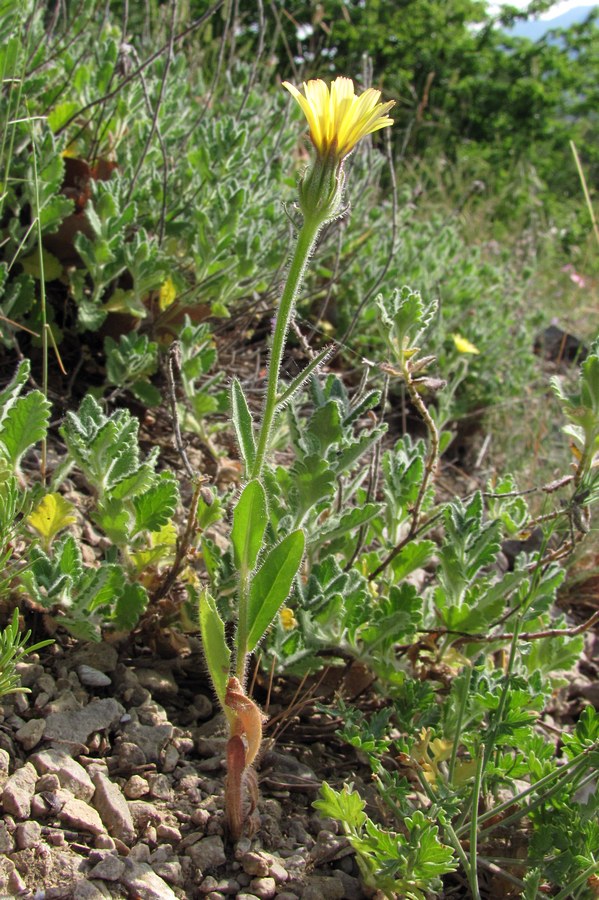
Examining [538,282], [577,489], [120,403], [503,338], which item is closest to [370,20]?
[538,282]

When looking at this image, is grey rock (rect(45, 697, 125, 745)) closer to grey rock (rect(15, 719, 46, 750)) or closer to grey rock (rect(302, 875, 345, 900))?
grey rock (rect(15, 719, 46, 750))

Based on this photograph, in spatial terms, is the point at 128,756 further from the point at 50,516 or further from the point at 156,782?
the point at 50,516

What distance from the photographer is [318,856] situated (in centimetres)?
163

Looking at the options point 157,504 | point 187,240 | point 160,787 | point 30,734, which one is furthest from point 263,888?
point 187,240

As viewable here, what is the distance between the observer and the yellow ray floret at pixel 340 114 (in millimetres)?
1241

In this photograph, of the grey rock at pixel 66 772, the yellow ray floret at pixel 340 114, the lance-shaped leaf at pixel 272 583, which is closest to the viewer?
the yellow ray floret at pixel 340 114

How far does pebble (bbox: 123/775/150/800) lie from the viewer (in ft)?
5.26

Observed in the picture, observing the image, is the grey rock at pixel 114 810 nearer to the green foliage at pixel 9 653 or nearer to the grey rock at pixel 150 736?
the grey rock at pixel 150 736

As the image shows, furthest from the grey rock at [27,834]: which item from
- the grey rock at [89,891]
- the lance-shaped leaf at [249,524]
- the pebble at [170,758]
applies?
the lance-shaped leaf at [249,524]

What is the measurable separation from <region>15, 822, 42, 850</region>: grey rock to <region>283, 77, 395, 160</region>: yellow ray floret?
4.04 ft

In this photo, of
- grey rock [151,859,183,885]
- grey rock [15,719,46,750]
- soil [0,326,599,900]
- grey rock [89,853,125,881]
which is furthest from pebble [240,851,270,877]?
grey rock [15,719,46,750]

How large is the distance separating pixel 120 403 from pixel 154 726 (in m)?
1.29

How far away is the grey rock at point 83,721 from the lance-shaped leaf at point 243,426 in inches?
25.7

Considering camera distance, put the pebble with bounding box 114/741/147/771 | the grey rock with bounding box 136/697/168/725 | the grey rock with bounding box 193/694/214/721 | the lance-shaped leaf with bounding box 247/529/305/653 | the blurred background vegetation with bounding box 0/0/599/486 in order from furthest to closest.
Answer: the blurred background vegetation with bounding box 0/0/599/486 → the grey rock with bounding box 193/694/214/721 → the grey rock with bounding box 136/697/168/725 → the pebble with bounding box 114/741/147/771 → the lance-shaped leaf with bounding box 247/529/305/653
